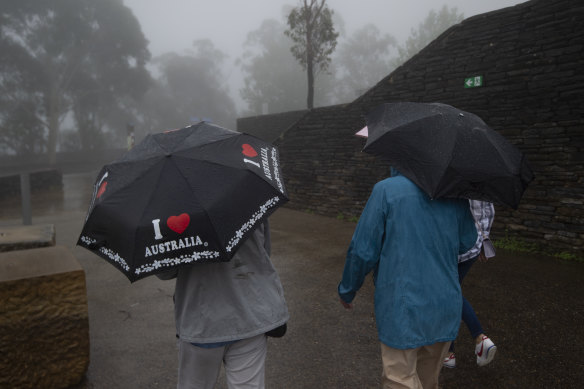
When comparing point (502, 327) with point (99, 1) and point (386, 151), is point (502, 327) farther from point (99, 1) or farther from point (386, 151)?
point (99, 1)

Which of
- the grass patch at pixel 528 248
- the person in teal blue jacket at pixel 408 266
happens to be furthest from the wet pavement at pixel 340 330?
the person in teal blue jacket at pixel 408 266

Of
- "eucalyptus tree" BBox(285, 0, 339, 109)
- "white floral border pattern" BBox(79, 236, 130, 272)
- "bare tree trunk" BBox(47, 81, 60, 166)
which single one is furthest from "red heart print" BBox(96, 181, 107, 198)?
"bare tree trunk" BBox(47, 81, 60, 166)

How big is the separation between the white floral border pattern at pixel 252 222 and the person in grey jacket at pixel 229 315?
99mm

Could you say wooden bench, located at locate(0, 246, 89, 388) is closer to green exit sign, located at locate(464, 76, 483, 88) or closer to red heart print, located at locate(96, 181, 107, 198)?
red heart print, located at locate(96, 181, 107, 198)

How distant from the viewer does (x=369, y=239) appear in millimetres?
1760

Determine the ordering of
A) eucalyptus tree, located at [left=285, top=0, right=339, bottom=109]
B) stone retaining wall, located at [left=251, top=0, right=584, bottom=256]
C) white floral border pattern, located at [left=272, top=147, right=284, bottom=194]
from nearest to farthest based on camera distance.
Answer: white floral border pattern, located at [left=272, top=147, right=284, bottom=194] → stone retaining wall, located at [left=251, top=0, right=584, bottom=256] → eucalyptus tree, located at [left=285, top=0, right=339, bottom=109]

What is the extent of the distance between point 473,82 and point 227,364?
656 cm

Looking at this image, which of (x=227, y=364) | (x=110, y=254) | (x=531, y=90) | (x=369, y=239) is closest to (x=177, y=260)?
(x=110, y=254)

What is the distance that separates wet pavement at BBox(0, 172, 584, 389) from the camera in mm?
2906

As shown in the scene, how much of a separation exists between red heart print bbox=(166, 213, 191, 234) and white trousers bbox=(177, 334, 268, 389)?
22.8 inches

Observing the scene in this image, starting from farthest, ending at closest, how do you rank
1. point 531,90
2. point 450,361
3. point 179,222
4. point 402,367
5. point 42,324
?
1. point 531,90
2. point 450,361
3. point 42,324
4. point 402,367
5. point 179,222

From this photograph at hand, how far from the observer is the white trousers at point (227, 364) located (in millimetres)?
1673

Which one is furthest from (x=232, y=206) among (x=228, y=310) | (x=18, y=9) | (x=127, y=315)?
(x=18, y=9)

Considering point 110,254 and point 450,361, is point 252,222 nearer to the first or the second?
point 110,254
